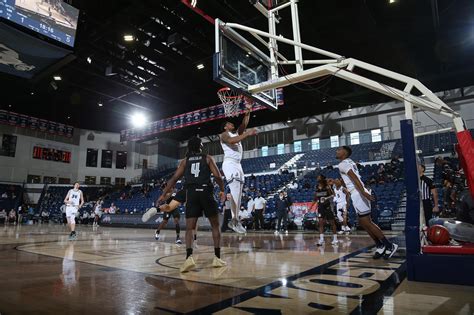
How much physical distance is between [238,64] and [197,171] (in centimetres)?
232

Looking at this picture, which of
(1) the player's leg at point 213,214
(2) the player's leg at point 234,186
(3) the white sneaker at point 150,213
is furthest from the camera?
(3) the white sneaker at point 150,213

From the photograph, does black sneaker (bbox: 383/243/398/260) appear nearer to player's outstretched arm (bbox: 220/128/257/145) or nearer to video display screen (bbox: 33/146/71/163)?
player's outstretched arm (bbox: 220/128/257/145)

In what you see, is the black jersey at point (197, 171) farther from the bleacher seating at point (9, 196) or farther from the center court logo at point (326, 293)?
the bleacher seating at point (9, 196)

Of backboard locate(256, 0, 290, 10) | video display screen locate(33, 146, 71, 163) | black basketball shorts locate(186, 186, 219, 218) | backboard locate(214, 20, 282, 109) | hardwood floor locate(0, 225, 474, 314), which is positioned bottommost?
hardwood floor locate(0, 225, 474, 314)

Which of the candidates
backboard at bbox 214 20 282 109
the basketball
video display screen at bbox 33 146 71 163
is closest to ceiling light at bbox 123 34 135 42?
backboard at bbox 214 20 282 109

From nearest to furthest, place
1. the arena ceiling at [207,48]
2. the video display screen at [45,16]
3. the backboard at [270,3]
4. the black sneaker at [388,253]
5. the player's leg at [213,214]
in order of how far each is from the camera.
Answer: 1. the player's leg at [213,214]
2. the black sneaker at [388,253]
3. the backboard at [270,3]
4. the video display screen at [45,16]
5. the arena ceiling at [207,48]

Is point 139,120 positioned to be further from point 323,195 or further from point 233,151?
point 233,151

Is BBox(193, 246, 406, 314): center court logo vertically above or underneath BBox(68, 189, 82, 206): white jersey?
underneath

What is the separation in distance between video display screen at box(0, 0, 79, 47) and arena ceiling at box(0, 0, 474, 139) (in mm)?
3462

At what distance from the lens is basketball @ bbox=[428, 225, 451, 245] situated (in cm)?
359

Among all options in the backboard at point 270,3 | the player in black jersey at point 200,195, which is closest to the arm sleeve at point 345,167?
the player in black jersey at point 200,195

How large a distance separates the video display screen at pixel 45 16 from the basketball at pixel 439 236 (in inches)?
434

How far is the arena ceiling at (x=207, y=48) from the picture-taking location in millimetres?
12734

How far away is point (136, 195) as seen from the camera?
2625 centimetres
